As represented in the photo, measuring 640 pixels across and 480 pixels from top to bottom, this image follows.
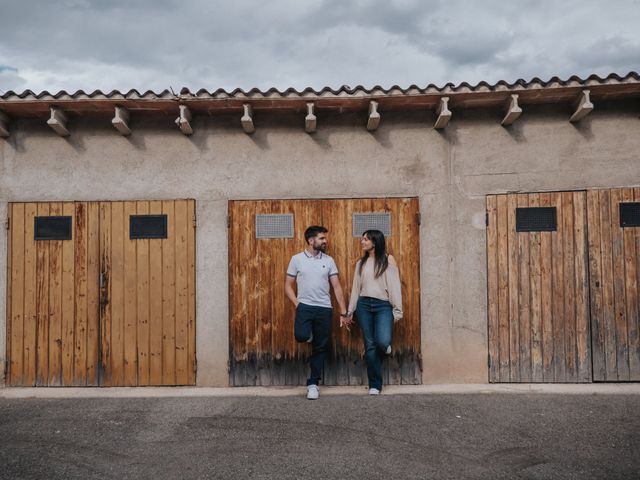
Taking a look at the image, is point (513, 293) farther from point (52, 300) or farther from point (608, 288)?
point (52, 300)

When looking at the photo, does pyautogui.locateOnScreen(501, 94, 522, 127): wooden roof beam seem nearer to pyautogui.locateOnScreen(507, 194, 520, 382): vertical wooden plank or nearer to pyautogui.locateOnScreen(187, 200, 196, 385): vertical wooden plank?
pyautogui.locateOnScreen(507, 194, 520, 382): vertical wooden plank

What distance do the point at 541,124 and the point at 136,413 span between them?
593cm

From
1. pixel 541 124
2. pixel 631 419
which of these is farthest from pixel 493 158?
pixel 631 419

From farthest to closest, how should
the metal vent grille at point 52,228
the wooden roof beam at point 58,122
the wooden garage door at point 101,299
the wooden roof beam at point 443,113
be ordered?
the metal vent grille at point 52,228 → the wooden garage door at point 101,299 → the wooden roof beam at point 58,122 → the wooden roof beam at point 443,113

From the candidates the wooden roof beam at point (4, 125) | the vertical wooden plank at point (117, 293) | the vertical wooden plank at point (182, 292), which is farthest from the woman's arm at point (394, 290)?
the wooden roof beam at point (4, 125)

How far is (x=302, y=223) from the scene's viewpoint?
6199mm

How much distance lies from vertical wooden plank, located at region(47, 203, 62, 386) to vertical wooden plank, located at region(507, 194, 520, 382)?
5687 millimetres

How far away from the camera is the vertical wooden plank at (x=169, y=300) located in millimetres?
6156

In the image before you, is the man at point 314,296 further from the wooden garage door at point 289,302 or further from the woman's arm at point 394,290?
the woman's arm at point 394,290

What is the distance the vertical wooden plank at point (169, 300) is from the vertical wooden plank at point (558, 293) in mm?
4771

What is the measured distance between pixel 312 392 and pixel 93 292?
3075 mm

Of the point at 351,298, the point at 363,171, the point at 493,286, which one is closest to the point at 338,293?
the point at 351,298

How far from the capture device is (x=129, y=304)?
621cm

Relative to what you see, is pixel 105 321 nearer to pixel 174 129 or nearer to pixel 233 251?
pixel 233 251
